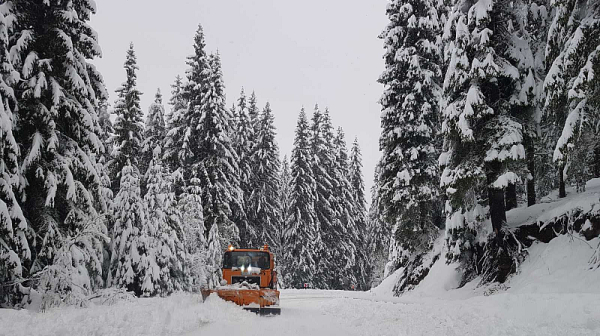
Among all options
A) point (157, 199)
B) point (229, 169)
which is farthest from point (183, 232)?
point (229, 169)

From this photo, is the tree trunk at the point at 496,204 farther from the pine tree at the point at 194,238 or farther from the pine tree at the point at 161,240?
the pine tree at the point at 194,238

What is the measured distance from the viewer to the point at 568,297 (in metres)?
8.78

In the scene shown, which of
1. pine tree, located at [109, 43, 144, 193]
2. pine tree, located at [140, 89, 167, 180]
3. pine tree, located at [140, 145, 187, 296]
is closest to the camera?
pine tree, located at [140, 145, 187, 296]

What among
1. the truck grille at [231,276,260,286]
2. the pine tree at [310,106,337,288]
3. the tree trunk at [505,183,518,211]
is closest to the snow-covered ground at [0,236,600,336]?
the truck grille at [231,276,260,286]

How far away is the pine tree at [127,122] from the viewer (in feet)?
73.9

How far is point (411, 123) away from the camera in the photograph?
65.8 feet

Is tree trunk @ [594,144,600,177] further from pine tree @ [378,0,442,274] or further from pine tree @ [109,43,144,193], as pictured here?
pine tree @ [109,43,144,193]

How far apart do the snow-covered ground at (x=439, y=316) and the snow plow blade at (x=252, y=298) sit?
571 millimetres

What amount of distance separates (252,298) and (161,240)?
8.36m

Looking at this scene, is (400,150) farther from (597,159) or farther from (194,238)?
(194,238)

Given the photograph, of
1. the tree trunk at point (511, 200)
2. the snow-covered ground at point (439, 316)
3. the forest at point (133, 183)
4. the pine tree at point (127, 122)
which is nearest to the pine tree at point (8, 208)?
the forest at point (133, 183)

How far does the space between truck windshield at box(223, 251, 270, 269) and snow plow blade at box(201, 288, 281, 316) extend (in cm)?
204

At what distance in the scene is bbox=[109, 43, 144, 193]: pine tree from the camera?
2252 cm

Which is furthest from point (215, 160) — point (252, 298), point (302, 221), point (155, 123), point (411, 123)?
point (252, 298)
